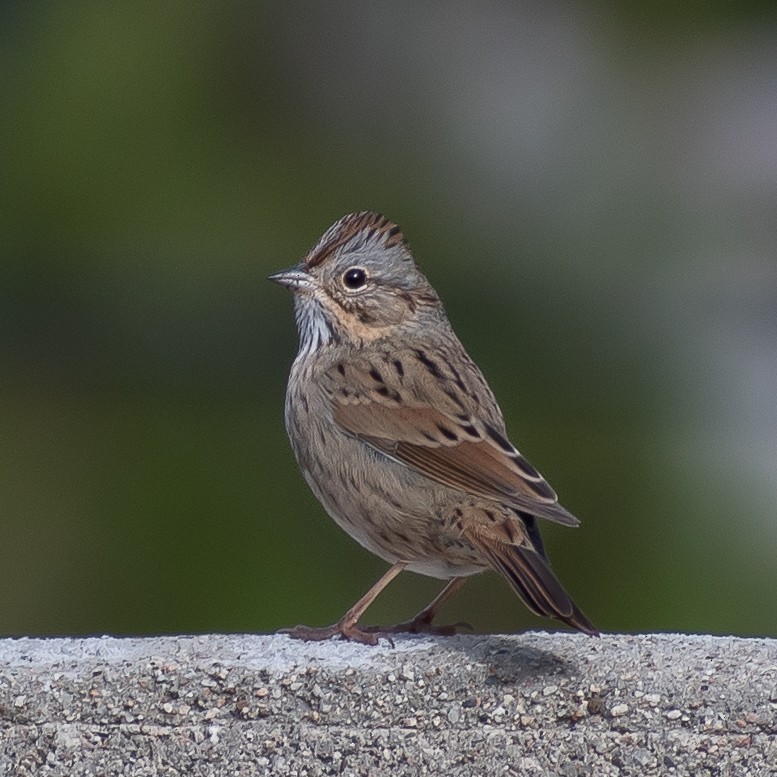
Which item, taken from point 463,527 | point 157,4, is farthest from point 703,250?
point 463,527

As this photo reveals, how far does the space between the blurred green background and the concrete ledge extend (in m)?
3.38

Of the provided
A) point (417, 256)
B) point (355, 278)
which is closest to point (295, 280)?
point (355, 278)

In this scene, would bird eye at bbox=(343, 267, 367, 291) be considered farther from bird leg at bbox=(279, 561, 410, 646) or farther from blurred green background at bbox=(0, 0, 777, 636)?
blurred green background at bbox=(0, 0, 777, 636)

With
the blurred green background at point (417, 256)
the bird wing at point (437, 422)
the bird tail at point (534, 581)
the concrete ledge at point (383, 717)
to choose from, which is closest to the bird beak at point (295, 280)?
the bird wing at point (437, 422)

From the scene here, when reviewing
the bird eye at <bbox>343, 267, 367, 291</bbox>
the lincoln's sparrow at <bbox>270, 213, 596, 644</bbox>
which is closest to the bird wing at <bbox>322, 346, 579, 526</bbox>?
the lincoln's sparrow at <bbox>270, 213, 596, 644</bbox>

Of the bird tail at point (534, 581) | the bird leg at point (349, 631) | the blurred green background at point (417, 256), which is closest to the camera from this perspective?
the bird tail at point (534, 581)

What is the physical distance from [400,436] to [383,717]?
1229 mm

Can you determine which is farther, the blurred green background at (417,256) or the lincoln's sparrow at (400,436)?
the blurred green background at (417,256)

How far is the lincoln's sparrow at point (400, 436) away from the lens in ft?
12.6

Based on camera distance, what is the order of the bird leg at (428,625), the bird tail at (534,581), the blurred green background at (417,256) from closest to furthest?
the bird tail at (534,581) → the bird leg at (428,625) → the blurred green background at (417,256)

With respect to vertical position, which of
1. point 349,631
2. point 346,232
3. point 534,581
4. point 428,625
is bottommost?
point 428,625

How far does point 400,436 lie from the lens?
4.17m

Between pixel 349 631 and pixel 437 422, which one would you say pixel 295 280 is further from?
pixel 349 631

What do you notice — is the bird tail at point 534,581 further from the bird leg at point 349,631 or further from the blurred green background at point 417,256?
the blurred green background at point 417,256
